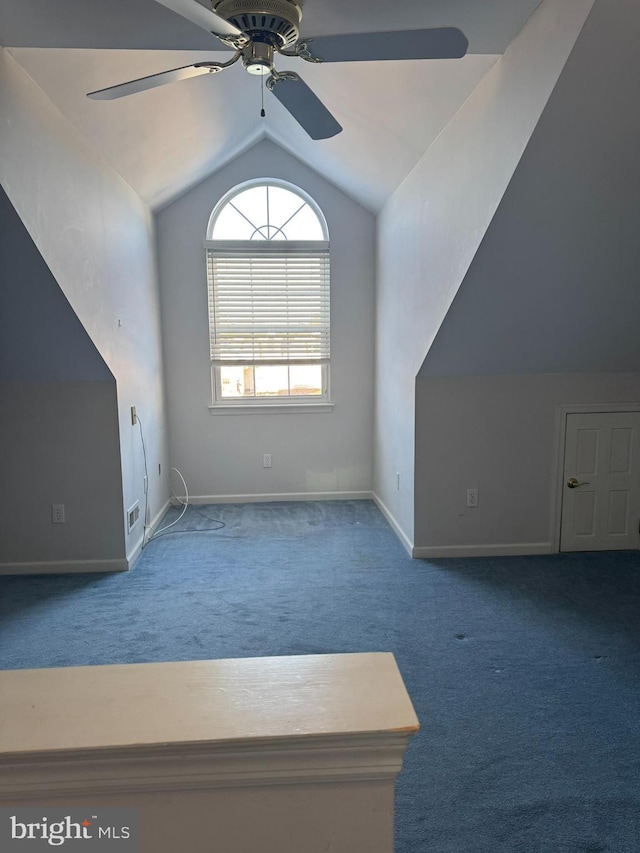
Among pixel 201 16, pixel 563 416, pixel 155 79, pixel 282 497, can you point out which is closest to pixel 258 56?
pixel 201 16

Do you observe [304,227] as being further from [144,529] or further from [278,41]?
[278,41]

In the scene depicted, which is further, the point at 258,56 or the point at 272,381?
the point at 272,381

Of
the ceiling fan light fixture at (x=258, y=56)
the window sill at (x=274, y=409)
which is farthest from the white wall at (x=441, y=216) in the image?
the ceiling fan light fixture at (x=258, y=56)

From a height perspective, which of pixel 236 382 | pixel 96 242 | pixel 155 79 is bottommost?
pixel 236 382

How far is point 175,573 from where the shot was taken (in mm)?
3613

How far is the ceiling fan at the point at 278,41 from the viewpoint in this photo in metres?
1.53

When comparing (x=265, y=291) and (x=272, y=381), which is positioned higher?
(x=265, y=291)

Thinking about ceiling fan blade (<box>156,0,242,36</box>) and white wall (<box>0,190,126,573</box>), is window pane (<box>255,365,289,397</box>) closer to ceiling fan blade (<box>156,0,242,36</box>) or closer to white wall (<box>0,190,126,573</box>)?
white wall (<box>0,190,126,573</box>)

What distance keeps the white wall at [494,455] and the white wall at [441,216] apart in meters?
0.15

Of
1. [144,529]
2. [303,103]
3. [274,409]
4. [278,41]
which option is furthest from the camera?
[274,409]

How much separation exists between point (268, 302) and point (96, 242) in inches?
75.4

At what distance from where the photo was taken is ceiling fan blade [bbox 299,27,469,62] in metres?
1.65

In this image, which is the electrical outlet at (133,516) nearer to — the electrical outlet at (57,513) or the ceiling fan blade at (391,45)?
the electrical outlet at (57,513)

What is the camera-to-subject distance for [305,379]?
5172 mm
